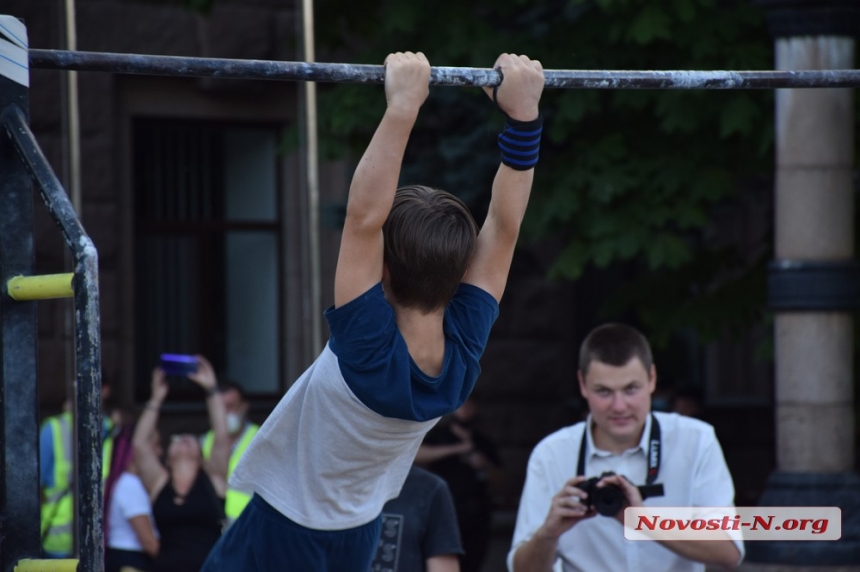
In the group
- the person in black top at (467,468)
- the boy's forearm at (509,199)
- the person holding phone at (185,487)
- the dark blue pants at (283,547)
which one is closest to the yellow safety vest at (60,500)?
the person holding phone at (185,487)

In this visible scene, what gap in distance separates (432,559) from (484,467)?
5.20 metres

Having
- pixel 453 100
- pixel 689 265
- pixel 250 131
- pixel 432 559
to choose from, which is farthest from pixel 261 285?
pixel 432 559

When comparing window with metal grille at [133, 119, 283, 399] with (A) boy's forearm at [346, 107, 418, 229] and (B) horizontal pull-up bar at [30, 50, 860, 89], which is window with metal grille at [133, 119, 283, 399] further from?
(A) boy's forearm at [346, 107, 418, 229]

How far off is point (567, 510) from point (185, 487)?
349cm

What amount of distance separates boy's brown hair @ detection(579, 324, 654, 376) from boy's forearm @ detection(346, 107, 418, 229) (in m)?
1.80

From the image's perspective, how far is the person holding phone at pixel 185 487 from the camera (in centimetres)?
708

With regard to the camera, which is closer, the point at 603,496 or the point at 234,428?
the point at 603,496

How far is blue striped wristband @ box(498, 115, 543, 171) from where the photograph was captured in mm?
3129

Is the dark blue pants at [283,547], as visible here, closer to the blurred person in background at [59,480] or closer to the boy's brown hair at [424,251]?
the boy's brown hair at [424,251]

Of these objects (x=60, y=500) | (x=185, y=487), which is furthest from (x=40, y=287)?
(x=60, y=500)

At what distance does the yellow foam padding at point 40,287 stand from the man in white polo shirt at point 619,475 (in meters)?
1.91

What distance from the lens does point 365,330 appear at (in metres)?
2.84

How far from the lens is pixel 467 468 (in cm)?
961

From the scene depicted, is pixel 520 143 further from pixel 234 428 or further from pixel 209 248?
pixel 209 248
